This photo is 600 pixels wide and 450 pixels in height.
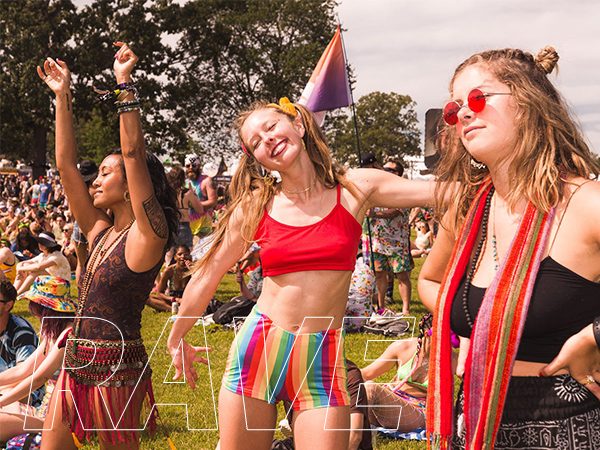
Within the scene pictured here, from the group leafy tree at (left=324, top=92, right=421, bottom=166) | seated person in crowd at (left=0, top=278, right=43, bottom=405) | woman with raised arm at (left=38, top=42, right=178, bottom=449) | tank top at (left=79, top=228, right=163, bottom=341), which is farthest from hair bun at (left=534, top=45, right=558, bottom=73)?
leafy tree at (left=324, top=92, right=421, bottom=166)

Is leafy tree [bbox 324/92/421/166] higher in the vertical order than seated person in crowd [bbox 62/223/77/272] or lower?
lower

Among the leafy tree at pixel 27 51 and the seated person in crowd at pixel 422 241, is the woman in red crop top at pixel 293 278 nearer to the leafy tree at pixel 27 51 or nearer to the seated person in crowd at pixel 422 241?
the seated person in crowd at pixel 422 241

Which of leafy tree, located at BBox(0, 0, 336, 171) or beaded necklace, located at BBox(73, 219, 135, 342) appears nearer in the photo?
beaded necklace, located at BBox(73, 219, 135, 342)

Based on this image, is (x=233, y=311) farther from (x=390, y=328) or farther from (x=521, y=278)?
(x=521, y=278)

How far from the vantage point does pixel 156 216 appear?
329 cm

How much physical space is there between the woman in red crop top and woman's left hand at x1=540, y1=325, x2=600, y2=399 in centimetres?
115

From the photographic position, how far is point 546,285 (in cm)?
195

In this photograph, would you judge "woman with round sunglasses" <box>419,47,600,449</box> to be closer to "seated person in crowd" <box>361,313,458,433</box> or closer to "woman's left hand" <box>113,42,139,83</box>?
"woman's left hand" <box>113,42,139,83</box>

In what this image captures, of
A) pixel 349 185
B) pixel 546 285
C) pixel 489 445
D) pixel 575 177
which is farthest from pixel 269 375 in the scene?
pixel 575 177

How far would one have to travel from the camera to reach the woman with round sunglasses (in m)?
1.93

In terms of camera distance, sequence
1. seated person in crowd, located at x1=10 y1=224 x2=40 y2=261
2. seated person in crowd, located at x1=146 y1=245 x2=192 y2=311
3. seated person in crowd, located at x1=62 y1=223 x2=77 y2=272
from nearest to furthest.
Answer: seated person in crowd, located at x1=146 y1=245 x2=192 y2=311 < seated person in crowd, located at x1=10 y1=224 x2=40 y2=261 < seated person in crowd, located at x1=62 y1=223 x2=77 y2=272

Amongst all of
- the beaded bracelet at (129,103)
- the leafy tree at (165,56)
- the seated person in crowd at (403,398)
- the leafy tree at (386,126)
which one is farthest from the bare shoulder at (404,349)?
the leafy tree at (386,126)

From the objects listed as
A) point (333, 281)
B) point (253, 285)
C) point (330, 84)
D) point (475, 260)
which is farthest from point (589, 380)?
point (253, 285)

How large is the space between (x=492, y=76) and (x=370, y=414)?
12.3 ft
